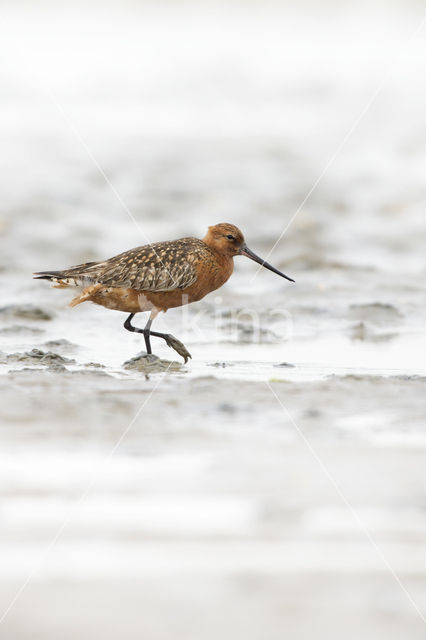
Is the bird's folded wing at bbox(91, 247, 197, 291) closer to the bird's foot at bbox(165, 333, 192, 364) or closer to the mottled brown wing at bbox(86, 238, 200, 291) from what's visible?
the mottled brown wing at bbox(86, 238, 200, 291)

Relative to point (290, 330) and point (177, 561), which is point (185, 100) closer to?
point (290, 330)

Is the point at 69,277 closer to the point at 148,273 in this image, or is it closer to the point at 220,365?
the point at 148,273

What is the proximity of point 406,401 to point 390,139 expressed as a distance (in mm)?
15380

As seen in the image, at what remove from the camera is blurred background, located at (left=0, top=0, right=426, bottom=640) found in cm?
364

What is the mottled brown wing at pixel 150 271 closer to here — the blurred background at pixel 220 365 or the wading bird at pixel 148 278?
the wading bird at pixel 148 278

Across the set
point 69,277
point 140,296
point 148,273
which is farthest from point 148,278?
point 69,277

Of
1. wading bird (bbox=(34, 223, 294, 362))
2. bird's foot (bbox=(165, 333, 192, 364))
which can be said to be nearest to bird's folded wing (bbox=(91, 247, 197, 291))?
wading bird (bbox=(34, 223, 294, 362))

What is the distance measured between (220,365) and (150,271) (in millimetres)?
1144

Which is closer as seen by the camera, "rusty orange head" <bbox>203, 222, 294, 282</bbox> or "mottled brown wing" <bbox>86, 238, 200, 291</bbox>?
"mottled brown wing" <bbox>86, 238, 200, 291</bbox>

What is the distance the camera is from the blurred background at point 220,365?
3645 mm

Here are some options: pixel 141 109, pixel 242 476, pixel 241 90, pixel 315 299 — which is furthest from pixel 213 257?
pixel 241 90

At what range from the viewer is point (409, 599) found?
3564 mm

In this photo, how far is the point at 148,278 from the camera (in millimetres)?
8898

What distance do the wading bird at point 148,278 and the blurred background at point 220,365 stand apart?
0.45m
